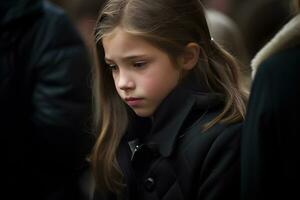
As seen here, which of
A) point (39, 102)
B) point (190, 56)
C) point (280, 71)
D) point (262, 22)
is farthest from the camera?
point (262, 22)

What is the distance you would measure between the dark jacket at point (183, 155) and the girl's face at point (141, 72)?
0.16 feet

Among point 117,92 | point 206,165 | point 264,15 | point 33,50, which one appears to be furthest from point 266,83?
point 264,15

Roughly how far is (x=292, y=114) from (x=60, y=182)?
2.03 m

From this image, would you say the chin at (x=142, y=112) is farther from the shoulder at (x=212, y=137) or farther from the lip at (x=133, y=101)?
the shoulder at (x=212, y=137)

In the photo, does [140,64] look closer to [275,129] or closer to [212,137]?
[212,137]

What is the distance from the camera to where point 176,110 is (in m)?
2.73

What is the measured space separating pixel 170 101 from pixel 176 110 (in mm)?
40

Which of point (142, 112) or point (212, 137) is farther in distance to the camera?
point (142, 112)

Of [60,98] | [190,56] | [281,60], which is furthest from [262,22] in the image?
[281,60]

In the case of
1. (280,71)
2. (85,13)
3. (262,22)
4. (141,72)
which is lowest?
(262,22)

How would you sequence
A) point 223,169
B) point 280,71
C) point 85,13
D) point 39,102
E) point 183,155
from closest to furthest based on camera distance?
point 280,71, point 223,169, point 183,155, point 39,102, point 85,13

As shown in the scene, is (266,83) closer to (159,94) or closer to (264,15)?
(159,94)

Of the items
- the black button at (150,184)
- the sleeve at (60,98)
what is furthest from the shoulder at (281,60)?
the sleeve at (60,98)

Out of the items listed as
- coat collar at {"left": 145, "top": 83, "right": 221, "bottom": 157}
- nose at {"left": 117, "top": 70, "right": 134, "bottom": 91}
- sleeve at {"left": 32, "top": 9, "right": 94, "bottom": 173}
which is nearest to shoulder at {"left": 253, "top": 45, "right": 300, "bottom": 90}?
coat collar at {"left": 145, "top": 83, "right": 221, "bottom": 157}
